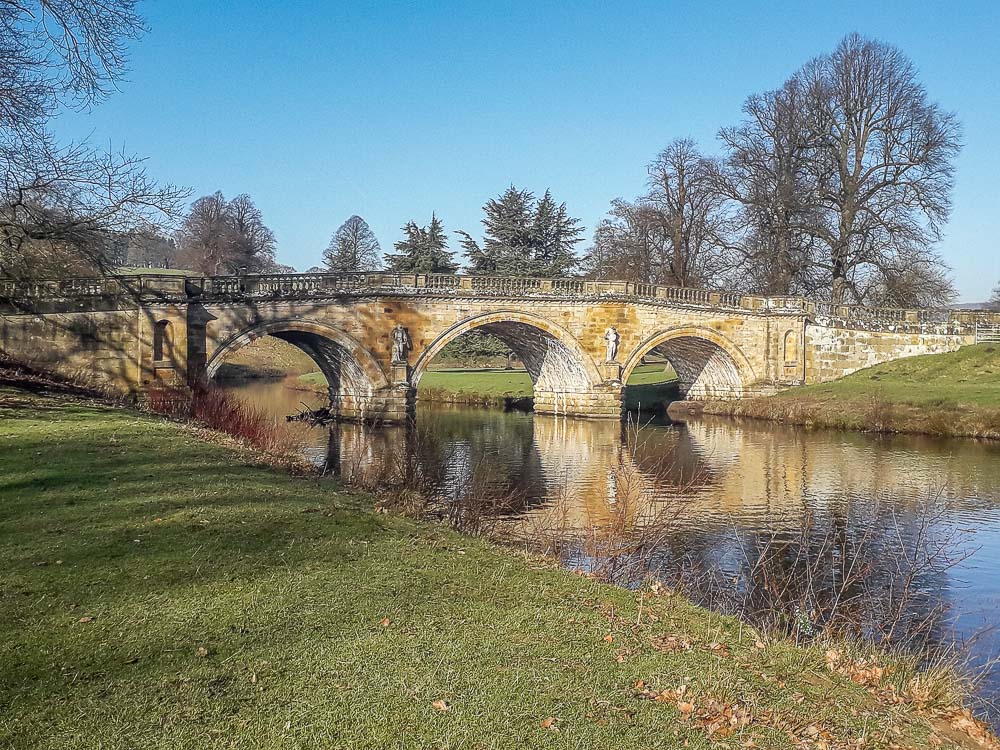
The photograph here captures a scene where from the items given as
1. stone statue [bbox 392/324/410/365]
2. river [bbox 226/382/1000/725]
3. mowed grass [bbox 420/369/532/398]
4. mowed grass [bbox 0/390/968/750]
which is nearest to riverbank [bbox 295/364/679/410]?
mowed grass [bbox 420/369/532/398]

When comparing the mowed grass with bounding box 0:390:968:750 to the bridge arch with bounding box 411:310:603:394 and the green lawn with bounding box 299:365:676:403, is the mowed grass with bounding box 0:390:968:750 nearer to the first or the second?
the bridge arch with bounding box 411:310:603:394

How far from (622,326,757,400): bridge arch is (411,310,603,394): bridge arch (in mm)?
1751

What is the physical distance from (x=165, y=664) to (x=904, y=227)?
3473cm

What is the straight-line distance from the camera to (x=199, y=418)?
18.3 m

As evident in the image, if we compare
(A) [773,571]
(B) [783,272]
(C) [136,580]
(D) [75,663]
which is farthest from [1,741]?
(B) [783,272]

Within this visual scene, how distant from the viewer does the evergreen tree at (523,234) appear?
168ft

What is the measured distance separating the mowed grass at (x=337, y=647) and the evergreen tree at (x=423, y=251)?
42.5 m

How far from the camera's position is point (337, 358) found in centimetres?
2908

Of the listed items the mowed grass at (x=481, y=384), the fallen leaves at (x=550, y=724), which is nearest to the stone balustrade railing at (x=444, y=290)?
the mowed grass at (x=481, y=384)

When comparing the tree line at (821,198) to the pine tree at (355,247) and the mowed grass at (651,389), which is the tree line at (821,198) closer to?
the mowed grass at (651,389)

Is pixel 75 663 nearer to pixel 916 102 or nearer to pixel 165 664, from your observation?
pixel 165 664

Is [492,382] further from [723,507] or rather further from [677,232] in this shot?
[723,507]

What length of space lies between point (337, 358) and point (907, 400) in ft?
63.7

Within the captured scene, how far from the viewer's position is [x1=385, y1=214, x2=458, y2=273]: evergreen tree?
50500mm
